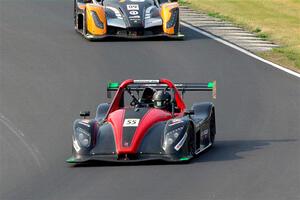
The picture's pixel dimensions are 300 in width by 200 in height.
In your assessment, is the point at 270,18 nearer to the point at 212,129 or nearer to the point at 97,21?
the point at 97,21

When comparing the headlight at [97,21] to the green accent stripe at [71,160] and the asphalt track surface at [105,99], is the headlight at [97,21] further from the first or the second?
the green accent stripe at [71,160]

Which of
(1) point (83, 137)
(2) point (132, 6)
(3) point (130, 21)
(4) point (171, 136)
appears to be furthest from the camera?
(2) point (132, 6)

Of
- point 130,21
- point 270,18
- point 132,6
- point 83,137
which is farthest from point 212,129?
point 270,18

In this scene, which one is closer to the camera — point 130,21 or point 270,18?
point 130,21

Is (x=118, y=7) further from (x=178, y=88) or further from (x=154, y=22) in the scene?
(x=178, y=88)

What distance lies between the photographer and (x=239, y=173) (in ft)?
54.0

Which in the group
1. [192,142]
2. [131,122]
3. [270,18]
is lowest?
[270,18]

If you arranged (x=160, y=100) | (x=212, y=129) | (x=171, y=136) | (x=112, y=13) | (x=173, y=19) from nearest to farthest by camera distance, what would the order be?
(x=171, y=136) < (x=160, y=100) < (x=212, y=129) < (x=173, y=19) < (x=112, y=13)

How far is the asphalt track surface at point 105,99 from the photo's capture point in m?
15.8

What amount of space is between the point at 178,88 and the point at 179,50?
9.69 meters

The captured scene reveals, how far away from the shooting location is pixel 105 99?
2359cm

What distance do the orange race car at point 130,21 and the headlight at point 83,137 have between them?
12449mm

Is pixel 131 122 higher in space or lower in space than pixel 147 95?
lower

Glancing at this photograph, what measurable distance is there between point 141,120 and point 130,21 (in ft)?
41.0
